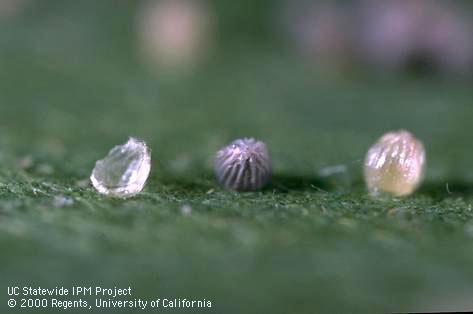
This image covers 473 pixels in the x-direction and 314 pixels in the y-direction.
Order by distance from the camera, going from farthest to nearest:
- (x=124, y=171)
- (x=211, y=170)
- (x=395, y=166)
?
(x=211, y=170) < (x=395, y=166) < (x=124, y=171)

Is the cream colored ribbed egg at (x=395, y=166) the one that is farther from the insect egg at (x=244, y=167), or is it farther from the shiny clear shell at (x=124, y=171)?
the shiny clear shell at (x=124, y=171)

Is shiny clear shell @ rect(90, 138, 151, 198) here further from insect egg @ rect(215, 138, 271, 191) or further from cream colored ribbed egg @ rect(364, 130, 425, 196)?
cream colored ribbed egg @ rect(364, 130, 425, 196)

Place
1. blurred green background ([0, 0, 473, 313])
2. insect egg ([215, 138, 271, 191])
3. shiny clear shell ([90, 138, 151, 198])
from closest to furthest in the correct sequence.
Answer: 1. blurred green background ([0, 0, 473, 313])
2. shiny clear shell ([90, 138, 151, 198])
3. insect egg ([215, 138, 271, 191])

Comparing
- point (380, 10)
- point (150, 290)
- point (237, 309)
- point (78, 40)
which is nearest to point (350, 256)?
point (237, 309)

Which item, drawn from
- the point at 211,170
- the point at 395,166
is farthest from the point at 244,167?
the point at 395,166

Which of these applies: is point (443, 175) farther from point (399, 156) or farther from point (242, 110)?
point (242, 110)

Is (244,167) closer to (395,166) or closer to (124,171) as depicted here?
(124,171)

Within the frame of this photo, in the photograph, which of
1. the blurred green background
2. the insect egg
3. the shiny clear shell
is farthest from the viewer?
the insect egg

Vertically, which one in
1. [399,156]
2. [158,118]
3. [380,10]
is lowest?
[399,156]

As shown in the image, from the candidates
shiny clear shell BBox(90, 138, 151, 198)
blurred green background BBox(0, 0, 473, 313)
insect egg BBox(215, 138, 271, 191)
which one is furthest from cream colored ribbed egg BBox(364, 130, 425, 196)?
shiny clear shell BBox(90, 138, 151, 198)
